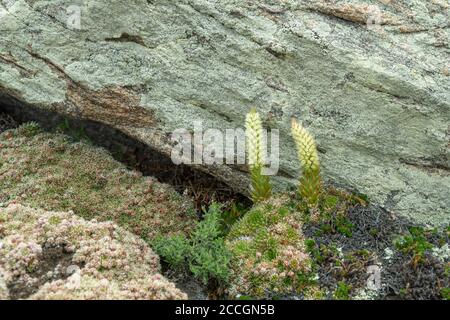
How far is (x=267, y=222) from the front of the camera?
9586mm

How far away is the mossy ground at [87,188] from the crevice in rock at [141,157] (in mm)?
565

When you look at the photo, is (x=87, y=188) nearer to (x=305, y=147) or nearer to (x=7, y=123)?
(x=7, y=123)

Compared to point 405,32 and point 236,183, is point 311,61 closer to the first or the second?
point 405,32

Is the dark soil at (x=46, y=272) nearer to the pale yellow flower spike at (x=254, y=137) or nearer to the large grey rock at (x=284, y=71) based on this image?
the large grey rock at (x=284, y=71)

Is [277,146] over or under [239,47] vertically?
under

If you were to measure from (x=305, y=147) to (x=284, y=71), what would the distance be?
57.9 inches

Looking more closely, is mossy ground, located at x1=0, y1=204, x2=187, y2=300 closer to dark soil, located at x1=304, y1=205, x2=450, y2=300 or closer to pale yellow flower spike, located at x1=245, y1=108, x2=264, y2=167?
pale yellow flower spike, located at x1=245, y1=108, x2=264, y2=167

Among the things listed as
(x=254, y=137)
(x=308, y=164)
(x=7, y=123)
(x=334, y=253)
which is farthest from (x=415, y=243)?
(x=7, y=123)

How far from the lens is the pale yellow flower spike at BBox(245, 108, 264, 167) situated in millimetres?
9062

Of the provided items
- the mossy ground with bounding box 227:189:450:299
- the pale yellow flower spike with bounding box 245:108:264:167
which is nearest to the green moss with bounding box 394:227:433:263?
the mossy ground with bounding box 227:189:450:299

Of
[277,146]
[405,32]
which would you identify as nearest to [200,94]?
[277,146]

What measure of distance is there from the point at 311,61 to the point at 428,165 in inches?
101

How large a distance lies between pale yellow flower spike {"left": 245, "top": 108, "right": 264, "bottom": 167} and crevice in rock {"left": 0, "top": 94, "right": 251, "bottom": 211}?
1.95 metres

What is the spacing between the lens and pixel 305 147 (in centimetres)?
905
